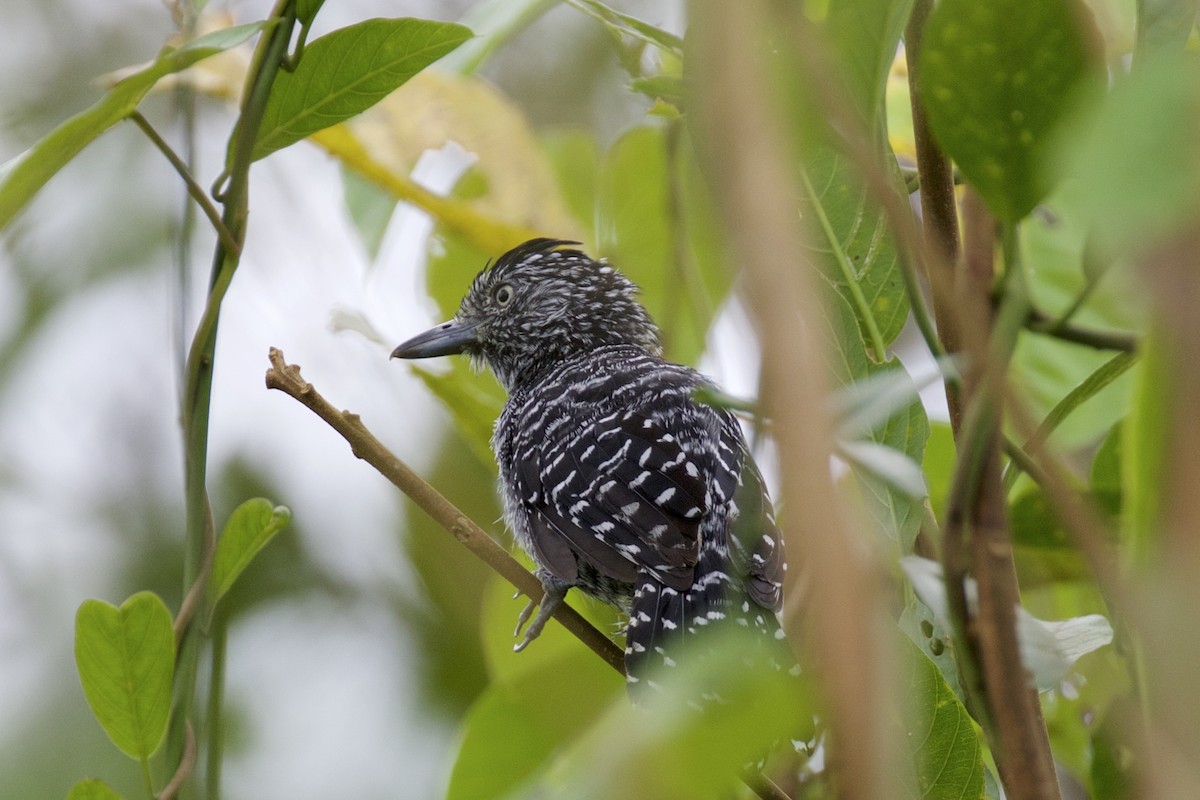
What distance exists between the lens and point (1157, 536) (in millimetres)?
581

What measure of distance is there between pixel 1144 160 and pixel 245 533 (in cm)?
113

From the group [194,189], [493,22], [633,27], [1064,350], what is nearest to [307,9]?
[194,189]

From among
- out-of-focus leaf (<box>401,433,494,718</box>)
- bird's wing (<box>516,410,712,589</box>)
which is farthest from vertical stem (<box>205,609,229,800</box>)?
out-of-focus leaf (<box>401,433,494,718</box>)

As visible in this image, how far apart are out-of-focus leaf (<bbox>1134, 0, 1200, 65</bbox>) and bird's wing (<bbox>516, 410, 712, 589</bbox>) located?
1.50 metres

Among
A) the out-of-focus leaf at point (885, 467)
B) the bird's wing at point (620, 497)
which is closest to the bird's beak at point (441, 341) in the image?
the bird's wing at point (620, 497)

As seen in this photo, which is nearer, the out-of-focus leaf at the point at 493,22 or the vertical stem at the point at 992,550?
the vertical stem at the point at 992,550

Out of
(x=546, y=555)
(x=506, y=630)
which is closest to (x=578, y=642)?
(x=506, y=630)

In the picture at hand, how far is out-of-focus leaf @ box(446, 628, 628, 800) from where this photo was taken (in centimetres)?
173

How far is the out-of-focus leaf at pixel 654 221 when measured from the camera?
8.29ft

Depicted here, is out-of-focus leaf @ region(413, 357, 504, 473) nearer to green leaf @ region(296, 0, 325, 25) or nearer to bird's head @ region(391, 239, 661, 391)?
green leaf @ region(296, 0, 325, 25)

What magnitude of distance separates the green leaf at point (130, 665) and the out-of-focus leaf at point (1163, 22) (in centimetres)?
109

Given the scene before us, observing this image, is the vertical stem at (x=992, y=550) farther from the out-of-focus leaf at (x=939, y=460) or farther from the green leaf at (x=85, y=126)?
the out-of-focus leaf at (x=939, y=460)

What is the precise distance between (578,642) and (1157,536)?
169cm

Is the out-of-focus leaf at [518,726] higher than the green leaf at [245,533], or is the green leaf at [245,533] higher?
the green leaf at [245,533]
